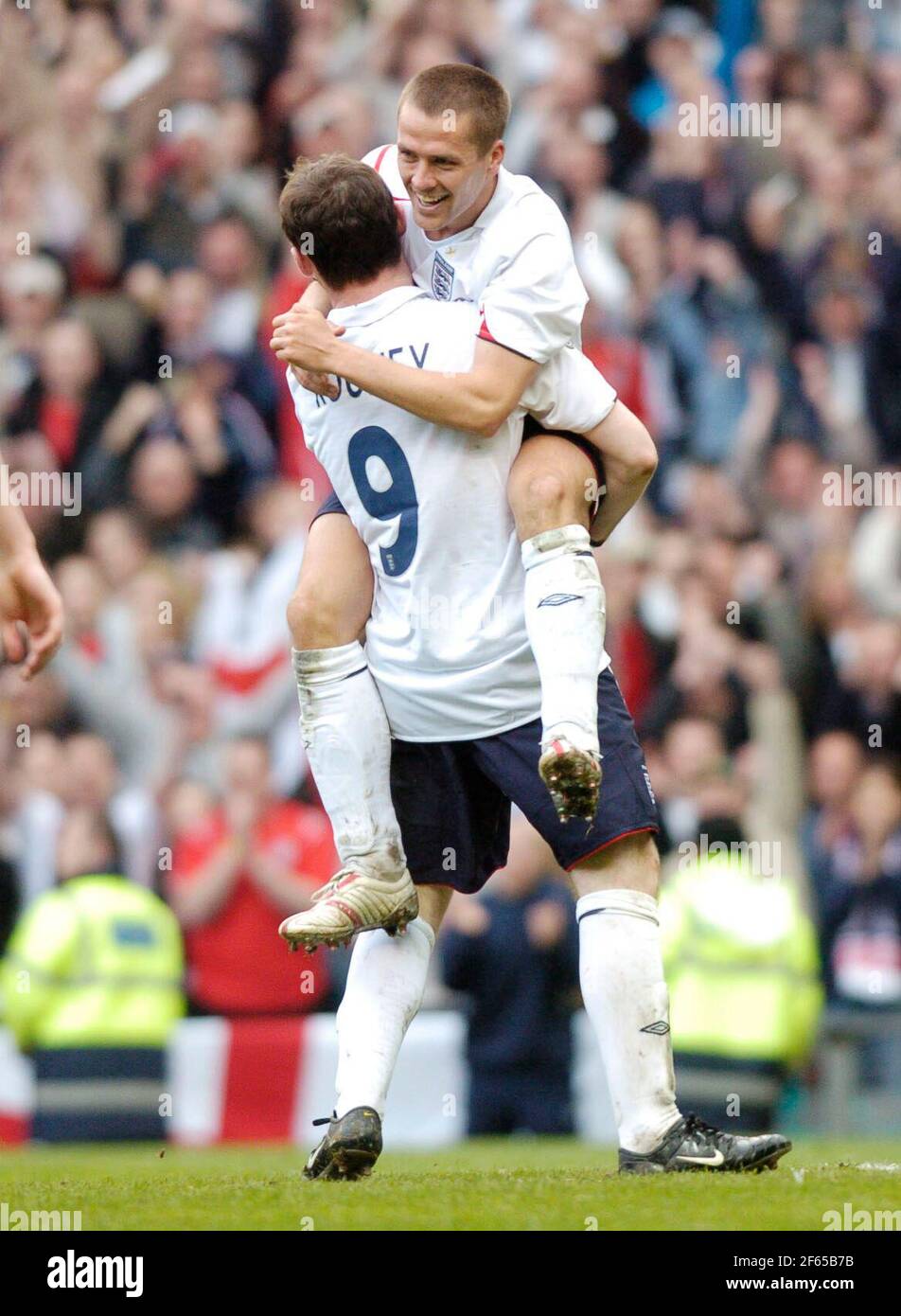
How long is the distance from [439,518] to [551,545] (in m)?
0.30

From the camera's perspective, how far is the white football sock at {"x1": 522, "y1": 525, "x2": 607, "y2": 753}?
5652 mm

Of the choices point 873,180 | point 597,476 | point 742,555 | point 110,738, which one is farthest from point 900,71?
point 597,476

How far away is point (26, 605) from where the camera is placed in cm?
559

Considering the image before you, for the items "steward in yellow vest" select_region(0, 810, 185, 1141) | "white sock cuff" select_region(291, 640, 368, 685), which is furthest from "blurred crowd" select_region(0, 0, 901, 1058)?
"white sock cuff" select_region(291, 640, 368, 685)

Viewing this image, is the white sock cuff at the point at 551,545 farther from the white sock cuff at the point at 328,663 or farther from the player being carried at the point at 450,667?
the white sock cuff at the point at 328,663

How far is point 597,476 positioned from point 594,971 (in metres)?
1.31

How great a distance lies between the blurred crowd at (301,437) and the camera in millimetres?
11305

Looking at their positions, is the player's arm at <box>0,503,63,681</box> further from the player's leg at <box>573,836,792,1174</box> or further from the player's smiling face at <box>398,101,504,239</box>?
the player's leg at <box>573,836,792,1174</box>

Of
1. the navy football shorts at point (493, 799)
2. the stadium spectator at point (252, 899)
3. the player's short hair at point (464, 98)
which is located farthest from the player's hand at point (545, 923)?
the player's short hair at point (464, 98)

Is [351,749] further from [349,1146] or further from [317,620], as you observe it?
[349,1146]

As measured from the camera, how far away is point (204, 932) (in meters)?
11.1

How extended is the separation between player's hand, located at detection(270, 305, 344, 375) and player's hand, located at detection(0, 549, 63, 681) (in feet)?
2.68

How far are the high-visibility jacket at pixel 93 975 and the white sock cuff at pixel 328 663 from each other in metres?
4.76

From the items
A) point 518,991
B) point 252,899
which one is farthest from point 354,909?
point 252,899
